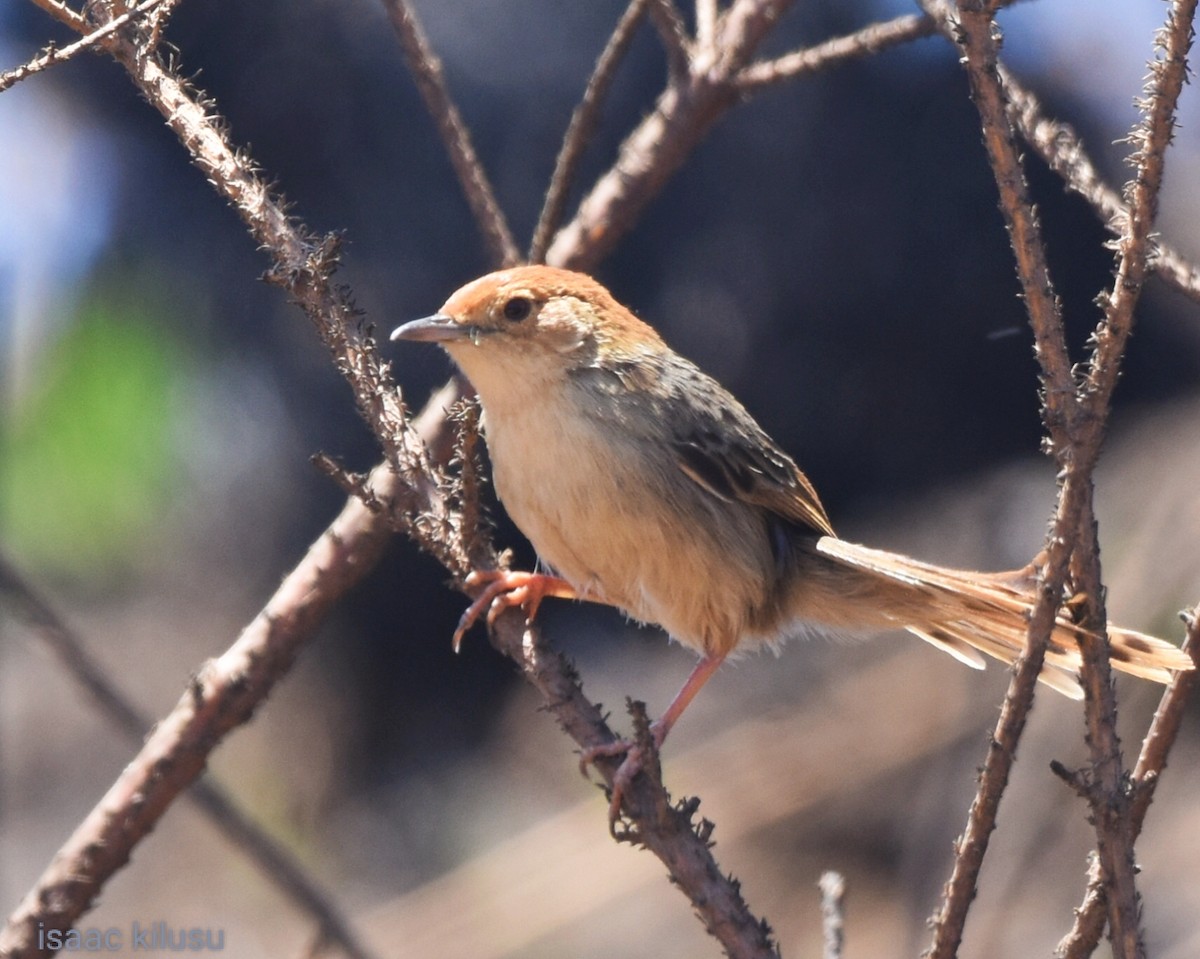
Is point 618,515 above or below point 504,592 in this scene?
above

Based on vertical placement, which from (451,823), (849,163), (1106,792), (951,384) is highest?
(849,163)

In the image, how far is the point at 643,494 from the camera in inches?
140

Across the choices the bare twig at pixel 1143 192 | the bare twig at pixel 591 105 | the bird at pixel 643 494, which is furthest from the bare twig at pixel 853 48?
the bare twig at pixel 1143 192

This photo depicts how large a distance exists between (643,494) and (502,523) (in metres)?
2.95

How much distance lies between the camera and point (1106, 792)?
6.49 feet

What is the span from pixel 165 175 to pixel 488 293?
3923 mm

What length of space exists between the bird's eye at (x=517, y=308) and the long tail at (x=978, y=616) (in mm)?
1142

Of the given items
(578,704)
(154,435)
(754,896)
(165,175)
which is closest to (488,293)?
(578,704)

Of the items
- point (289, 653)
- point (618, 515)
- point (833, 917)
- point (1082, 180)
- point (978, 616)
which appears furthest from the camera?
point (978, 616)

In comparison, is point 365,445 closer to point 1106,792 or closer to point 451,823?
point 451,823

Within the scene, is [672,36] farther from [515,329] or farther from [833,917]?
[833,917]

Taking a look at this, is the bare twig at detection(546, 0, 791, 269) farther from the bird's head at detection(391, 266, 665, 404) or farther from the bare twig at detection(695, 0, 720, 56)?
the bird's head at detection(391, 266, 665, 404)

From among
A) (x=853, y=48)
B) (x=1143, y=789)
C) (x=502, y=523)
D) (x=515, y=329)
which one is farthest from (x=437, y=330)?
(x=502, y=523)

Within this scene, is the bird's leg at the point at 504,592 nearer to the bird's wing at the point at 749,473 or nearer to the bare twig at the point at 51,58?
the bird's wing at the point at 749,473
